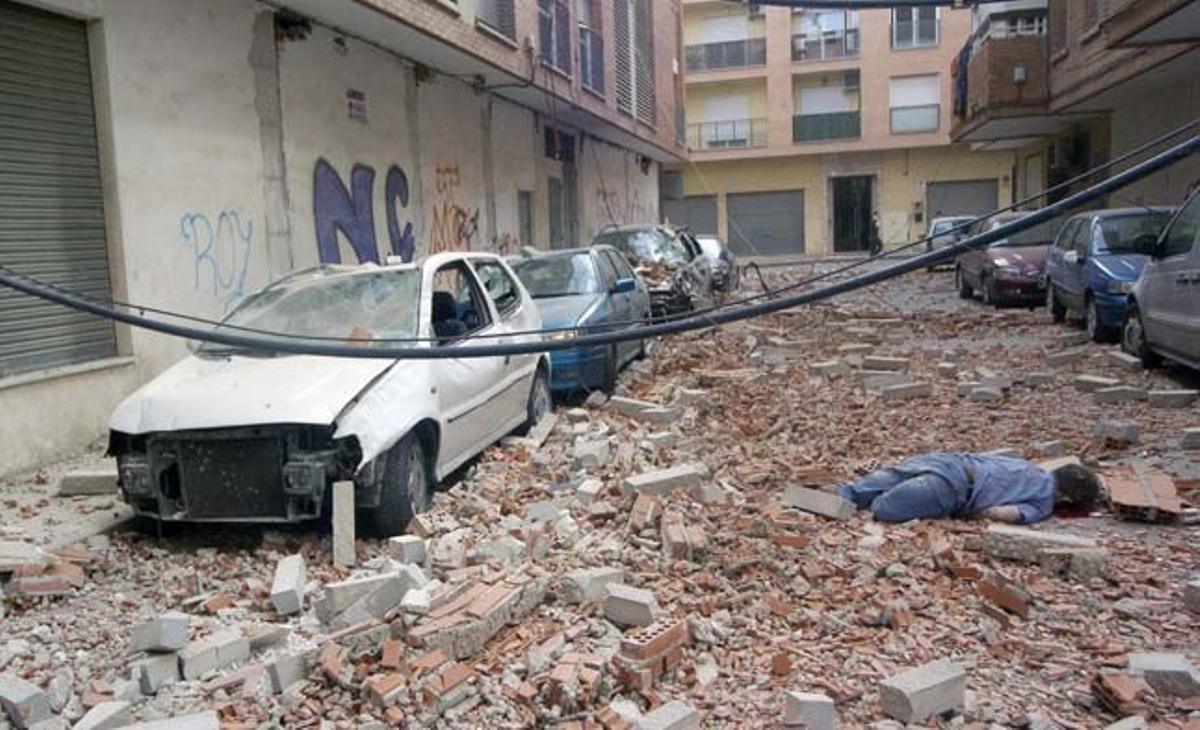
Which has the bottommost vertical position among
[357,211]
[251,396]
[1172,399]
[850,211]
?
[1172,399]

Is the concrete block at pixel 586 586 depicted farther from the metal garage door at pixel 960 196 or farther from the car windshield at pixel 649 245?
the metal garage door at pixel 960 196

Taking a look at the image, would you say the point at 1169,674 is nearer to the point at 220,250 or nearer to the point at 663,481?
the point at 663,481

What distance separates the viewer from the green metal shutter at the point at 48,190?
7.52 metres

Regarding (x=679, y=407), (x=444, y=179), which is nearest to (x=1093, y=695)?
(x=679, y=407)

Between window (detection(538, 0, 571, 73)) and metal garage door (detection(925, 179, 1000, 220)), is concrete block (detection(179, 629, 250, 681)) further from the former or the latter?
metal garage door (detection(925, 179, 1000, 220))

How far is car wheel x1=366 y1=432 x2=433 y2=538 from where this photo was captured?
217 inches

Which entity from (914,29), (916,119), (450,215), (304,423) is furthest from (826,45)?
(304,423)

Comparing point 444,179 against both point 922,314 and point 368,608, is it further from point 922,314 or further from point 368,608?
point 368,608

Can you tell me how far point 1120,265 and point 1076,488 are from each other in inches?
300

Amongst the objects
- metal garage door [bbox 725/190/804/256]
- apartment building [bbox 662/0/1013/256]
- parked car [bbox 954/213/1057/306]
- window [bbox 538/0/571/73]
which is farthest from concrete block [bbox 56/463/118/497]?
metal garage door [bbox 725/190/804/256]

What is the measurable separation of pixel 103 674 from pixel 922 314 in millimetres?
15685

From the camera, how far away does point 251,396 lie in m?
5.38

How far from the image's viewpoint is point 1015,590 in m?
4.33

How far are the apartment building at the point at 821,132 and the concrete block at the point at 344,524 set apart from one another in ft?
120
